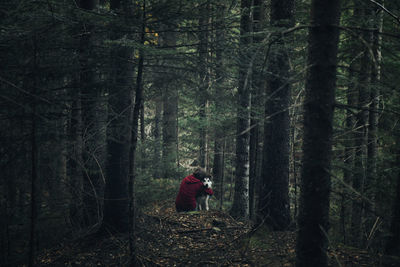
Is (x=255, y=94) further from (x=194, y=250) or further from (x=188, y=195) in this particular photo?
(x=194, y=250)

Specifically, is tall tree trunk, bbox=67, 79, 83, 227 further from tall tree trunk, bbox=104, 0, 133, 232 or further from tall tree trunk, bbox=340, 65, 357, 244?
Result: tall tree trunk, bbox=340, 65, 357, 244

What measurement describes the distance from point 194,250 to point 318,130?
494 cm

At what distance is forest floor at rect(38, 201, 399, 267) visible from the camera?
5.05 m

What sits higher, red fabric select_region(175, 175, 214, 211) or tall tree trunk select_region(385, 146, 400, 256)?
A: tall tree trunk select_region(385, 146, 400, 256)

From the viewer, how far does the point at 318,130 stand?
3037 mm

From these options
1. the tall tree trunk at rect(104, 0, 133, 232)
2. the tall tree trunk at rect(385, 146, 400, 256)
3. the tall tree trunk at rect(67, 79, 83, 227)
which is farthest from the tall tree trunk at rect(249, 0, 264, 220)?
the tall tree trunk at rect(67, 79, 83, 227)

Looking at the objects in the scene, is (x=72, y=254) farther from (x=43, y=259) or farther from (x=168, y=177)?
(x=168, y=177)

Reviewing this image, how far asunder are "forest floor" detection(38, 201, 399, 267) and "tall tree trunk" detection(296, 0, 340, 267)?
5.27 ft

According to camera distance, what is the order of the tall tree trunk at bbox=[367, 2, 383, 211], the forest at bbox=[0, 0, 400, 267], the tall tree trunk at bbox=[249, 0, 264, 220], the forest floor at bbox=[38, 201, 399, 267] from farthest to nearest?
the tall tree trunk at bbox=[249, 0, 264, 220] → the tall tree trunk at bbox=[367, 2, 383, 211] → the forest floor at bbox=[38, 201, 399, 267] → the forest at bbox=[0, 0, 400, 267]

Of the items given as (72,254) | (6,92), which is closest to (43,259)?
(72,254)

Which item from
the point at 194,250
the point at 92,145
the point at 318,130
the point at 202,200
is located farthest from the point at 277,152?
the point at 92,145

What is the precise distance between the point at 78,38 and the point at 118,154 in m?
3.01

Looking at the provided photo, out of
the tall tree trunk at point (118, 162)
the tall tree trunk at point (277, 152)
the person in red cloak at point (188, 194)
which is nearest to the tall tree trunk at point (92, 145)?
the tall tree trunk at point (118, 162)

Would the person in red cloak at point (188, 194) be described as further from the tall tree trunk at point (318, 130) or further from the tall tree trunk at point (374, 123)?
the tall tree trunk at point (318, 130)
